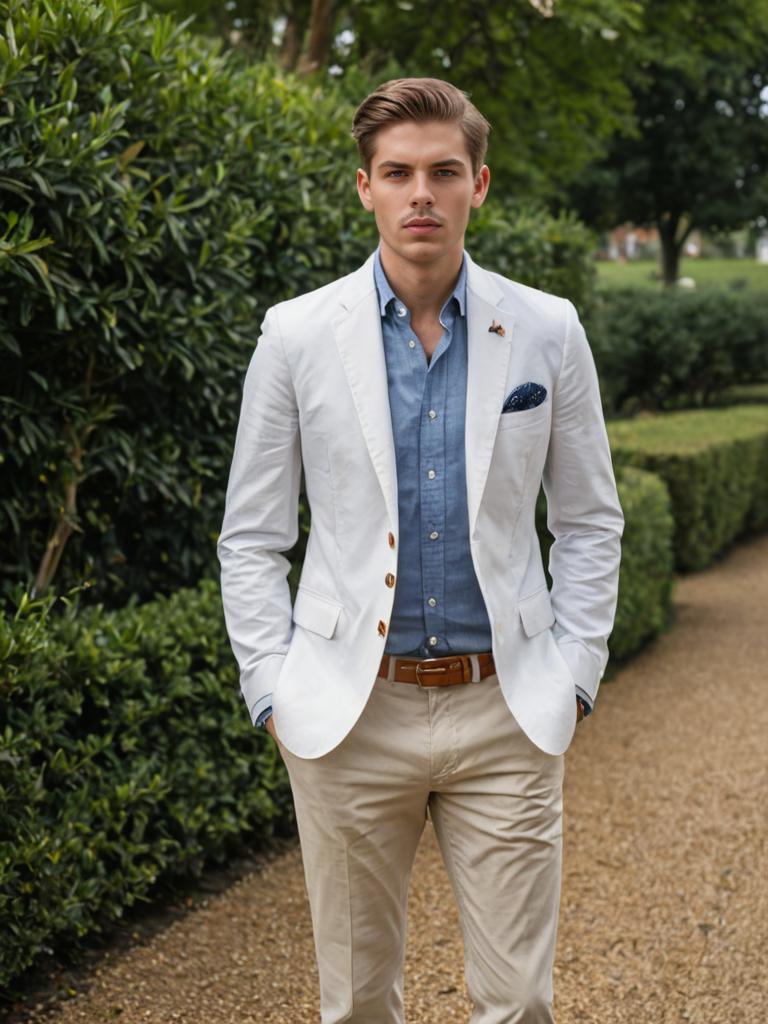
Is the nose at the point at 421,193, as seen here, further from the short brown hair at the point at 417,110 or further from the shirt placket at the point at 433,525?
the shirt placket at the point at 433,525

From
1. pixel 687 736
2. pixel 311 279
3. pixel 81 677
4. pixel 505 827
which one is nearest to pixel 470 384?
pixel 505 827

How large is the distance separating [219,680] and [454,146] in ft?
8.16

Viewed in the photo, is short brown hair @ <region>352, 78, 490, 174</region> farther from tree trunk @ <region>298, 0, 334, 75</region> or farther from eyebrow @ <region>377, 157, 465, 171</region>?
tree trunk @ <region>298, 0, 334, 75</region>

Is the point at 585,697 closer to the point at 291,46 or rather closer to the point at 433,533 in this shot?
the point at 433,533

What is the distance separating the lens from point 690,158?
25.8m

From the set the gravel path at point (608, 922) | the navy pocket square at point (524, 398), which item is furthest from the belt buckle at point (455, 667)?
the gravel path at point (608, 922)

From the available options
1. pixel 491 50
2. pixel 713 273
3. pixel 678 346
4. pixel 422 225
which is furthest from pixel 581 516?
pixel 713 273

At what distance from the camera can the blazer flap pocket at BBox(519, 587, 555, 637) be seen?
99.8 inches

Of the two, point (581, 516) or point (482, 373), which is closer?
point (482, 373)

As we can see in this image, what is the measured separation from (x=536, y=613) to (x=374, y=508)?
401 millimetres

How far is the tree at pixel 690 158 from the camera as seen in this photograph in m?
25.1

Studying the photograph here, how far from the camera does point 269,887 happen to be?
175 inches

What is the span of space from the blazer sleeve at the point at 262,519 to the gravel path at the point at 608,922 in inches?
61.1

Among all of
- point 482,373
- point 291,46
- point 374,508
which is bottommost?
point 374,508
